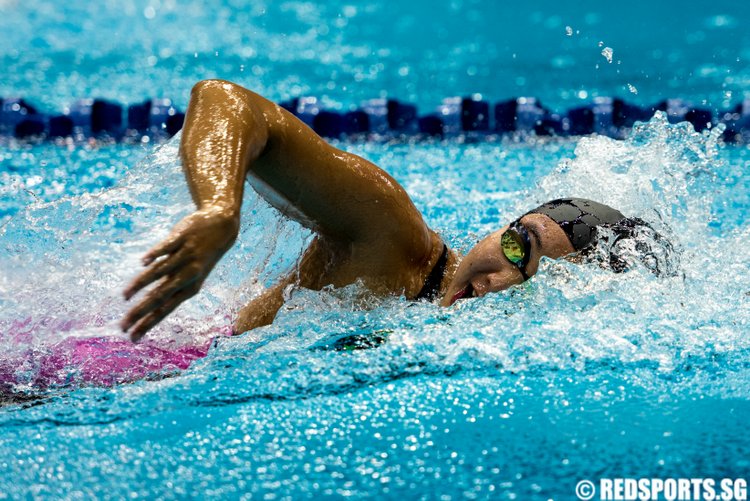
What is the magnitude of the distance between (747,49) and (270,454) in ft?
20.8

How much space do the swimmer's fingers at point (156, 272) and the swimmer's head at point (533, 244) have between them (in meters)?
0.86

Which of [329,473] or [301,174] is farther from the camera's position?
[301,174]

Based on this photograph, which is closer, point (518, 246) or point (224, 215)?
point (224, 215)

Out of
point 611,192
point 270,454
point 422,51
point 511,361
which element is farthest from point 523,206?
point 422,51

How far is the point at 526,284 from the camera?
189 centimetres

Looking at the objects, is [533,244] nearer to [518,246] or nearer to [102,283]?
[518,246]

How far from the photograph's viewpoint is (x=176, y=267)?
48.3 inches

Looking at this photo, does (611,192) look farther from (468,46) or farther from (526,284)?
(468,46)

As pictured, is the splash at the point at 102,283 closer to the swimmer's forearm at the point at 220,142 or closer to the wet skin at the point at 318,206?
the wet skin at the point at 318,206

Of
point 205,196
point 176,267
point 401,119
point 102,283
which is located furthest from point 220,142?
point 401,119

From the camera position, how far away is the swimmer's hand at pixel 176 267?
1.19 meters

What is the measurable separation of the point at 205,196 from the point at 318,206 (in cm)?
50

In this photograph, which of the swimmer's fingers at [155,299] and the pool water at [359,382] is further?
the pool water at [359,382]

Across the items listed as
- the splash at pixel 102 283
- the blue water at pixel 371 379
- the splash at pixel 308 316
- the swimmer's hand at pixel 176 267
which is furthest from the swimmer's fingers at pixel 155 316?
the splash at pixel 102 283
